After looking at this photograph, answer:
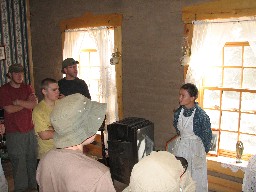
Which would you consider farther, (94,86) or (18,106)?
(94,86)

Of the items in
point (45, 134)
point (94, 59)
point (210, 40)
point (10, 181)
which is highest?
point (210, 40)

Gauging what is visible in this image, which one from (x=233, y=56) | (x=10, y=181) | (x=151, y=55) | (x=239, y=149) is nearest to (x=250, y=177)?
(x=239, y=149)

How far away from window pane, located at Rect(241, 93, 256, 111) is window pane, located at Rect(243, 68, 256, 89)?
13cm

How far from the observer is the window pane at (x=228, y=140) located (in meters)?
4.71

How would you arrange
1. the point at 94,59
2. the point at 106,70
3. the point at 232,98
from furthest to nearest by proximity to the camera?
the point at 94,59
the point at 106,70
the point at 232,98

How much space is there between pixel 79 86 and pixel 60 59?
5.72 ft

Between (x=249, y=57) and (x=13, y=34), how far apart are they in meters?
5.44

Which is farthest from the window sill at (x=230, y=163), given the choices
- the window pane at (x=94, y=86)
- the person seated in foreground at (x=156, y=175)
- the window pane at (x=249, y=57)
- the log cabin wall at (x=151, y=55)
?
the person seated in foreground at (x=156, y=175)

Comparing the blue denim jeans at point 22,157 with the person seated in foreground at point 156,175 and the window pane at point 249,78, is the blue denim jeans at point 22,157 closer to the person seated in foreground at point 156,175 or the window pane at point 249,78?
the person seated in foreground at point 156,175

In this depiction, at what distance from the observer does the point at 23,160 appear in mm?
4688

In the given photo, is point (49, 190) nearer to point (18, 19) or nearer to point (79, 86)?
point (79, 86)

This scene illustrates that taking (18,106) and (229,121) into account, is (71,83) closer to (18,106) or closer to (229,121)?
(18,106)

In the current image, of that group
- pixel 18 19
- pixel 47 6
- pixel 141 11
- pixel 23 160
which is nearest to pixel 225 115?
pixel 141 11

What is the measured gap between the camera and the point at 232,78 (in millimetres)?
4590
